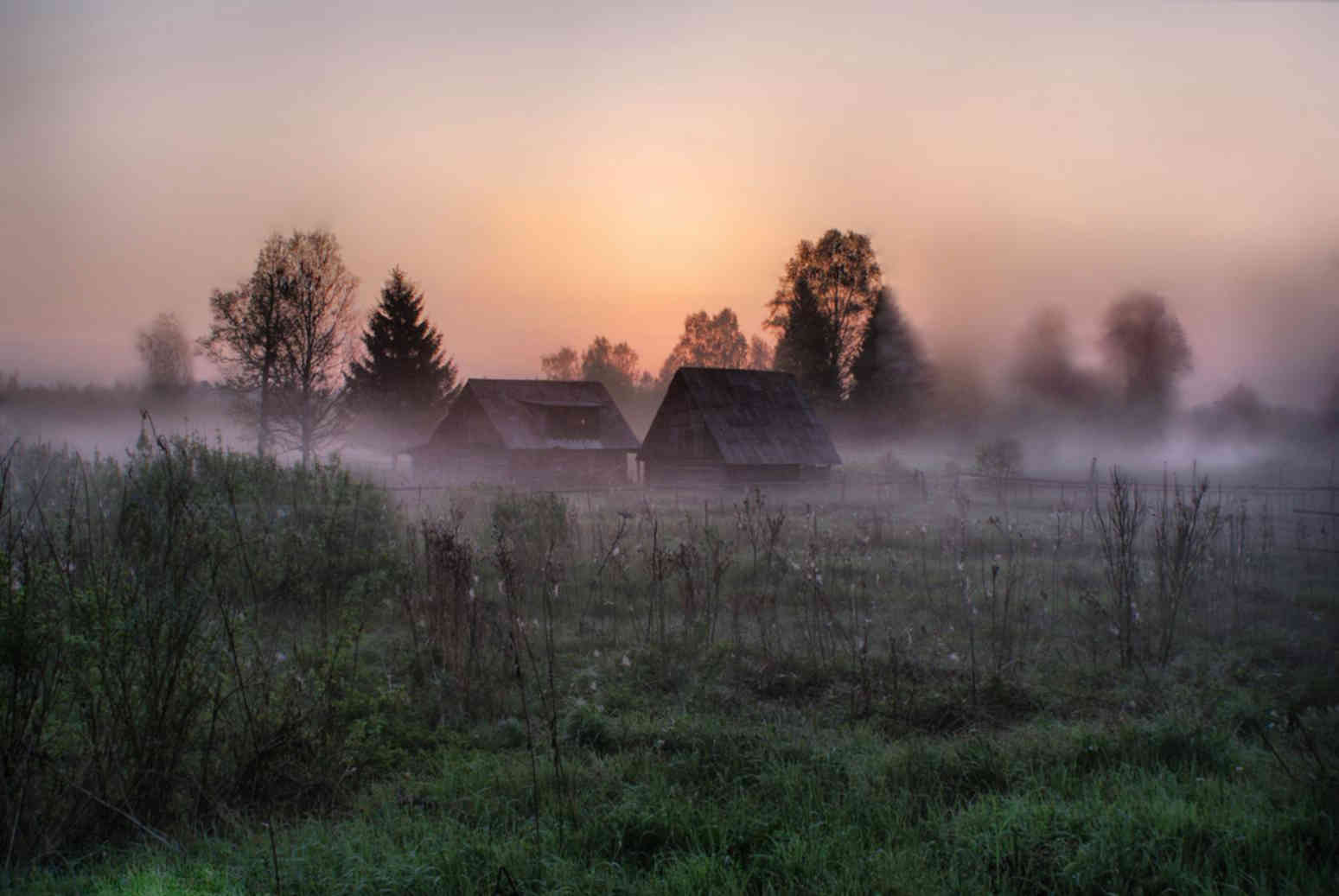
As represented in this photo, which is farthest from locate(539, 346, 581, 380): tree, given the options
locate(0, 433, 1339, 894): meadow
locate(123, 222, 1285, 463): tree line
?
locate(0, 433, 1339, 894): meadow

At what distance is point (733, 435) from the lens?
30.7m

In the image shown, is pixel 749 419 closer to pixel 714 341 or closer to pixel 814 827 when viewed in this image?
pixel 814 827

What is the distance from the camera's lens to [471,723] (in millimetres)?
6125

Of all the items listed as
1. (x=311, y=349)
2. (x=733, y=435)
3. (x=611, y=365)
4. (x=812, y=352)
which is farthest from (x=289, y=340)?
(x=611, y=365)

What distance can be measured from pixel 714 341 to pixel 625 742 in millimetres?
64405

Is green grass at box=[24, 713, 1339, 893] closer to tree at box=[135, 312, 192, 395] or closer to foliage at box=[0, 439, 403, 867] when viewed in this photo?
foliage at box=[0, 439, 403, 867]

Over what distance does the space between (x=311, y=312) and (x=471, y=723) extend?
3112cm

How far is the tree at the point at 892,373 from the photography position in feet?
148

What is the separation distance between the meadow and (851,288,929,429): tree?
36.7 metres

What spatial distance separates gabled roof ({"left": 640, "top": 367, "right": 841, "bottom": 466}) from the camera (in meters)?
30.6

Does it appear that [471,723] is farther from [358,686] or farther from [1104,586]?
[1104,586]

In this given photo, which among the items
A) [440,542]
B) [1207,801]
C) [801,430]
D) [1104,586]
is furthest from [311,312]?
[1207,801]

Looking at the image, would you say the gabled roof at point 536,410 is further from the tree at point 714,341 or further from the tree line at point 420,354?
the tree at point 714,341

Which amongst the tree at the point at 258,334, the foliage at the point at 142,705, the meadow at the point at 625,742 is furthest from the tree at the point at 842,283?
the foliage at the point at 142,705
